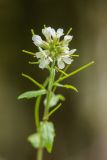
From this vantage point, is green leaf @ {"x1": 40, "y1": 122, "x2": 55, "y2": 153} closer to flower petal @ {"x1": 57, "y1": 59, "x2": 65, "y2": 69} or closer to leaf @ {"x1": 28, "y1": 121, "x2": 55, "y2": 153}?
leaf @ {"x1": 28, "y1": 121, "x2": 55, "y2": 153}

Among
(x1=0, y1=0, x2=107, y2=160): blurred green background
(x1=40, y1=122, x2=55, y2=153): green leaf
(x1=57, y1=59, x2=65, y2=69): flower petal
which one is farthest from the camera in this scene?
(x1=0, y1=0, x2=107, y2=160): blurred green background

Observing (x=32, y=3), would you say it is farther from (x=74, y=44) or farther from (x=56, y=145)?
(x=56, y=145)

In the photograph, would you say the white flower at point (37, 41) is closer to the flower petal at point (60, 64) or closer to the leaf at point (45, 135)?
the flower petal at point (60, 64)

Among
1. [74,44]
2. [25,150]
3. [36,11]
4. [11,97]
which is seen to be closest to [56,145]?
[25,150]

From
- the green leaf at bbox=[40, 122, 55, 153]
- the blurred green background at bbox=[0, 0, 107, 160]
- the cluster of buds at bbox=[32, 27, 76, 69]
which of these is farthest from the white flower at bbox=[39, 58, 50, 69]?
the blurred green background at bbox=[0, 0, 107, 160]

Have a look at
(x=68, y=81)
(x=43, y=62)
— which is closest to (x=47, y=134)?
(x=43, y=62)
